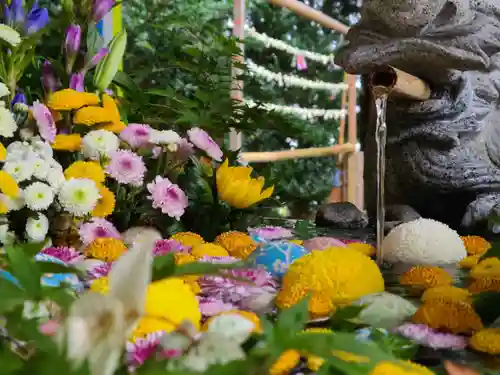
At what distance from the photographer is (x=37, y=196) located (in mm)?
688

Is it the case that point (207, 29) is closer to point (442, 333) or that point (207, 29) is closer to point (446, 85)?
point (446, 85)

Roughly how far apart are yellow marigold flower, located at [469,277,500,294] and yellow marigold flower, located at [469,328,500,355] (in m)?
0.10

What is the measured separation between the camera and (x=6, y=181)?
26.4 inches

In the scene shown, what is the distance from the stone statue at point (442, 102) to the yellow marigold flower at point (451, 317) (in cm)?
47

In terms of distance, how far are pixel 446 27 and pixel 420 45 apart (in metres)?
0.06

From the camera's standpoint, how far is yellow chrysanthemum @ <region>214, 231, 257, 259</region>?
0.71 metres

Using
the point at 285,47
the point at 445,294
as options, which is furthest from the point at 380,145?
the point at 285,47

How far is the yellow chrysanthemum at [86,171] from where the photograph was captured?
2.44 feet

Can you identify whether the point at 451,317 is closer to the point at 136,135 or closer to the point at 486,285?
the point at 486,285

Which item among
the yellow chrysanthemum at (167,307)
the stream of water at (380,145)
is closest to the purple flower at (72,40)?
the stream of water at (380,145)

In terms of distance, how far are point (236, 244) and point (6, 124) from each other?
289mm

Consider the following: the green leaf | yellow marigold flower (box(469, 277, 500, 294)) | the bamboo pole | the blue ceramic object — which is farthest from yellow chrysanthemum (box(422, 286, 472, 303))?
the bamboo pole

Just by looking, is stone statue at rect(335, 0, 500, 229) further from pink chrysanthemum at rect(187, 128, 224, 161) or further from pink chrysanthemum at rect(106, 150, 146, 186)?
pink chrysanthemum at rect(106, 150, 146, 186)

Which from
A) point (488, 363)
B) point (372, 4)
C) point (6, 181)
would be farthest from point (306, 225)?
point (488, 363)
